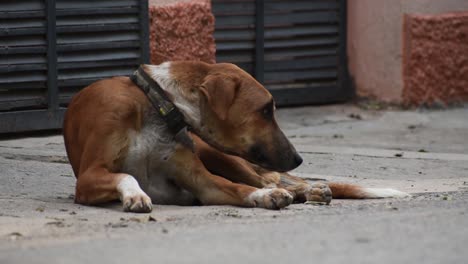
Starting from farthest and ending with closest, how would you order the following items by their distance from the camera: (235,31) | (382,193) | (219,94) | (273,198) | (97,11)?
1. (235,31)
2. (97,11)
3. (382,193)
4. (219,94)
5. (273,198)

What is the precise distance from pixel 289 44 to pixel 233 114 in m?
5.29

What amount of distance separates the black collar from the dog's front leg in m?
0.09

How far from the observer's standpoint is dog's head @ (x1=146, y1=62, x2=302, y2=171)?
6.26 metres

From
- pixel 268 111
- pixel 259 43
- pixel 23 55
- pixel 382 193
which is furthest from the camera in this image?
pixel 259 43

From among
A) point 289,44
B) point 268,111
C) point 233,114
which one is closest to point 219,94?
point 233,114

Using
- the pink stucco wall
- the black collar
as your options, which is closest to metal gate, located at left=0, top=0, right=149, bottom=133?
the pink stucco wall

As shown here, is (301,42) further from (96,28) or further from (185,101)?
(185,101)

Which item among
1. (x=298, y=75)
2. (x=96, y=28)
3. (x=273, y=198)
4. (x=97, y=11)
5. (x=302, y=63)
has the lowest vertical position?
(x=298, y=75)

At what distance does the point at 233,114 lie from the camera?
6.27 meters

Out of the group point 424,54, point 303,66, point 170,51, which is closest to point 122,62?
point 170,51

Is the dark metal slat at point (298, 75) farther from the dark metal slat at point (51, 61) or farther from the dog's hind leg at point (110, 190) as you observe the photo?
the dog's hind leg at point (110, 190)

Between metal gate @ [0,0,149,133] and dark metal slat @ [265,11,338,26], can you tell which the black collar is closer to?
metal gate @ [0,0,149,133]

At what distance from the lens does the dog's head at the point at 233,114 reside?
247 inches

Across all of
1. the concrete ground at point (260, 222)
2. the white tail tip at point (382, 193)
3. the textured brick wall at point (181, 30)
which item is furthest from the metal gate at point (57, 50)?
the white tail tip at point (382, 193)
